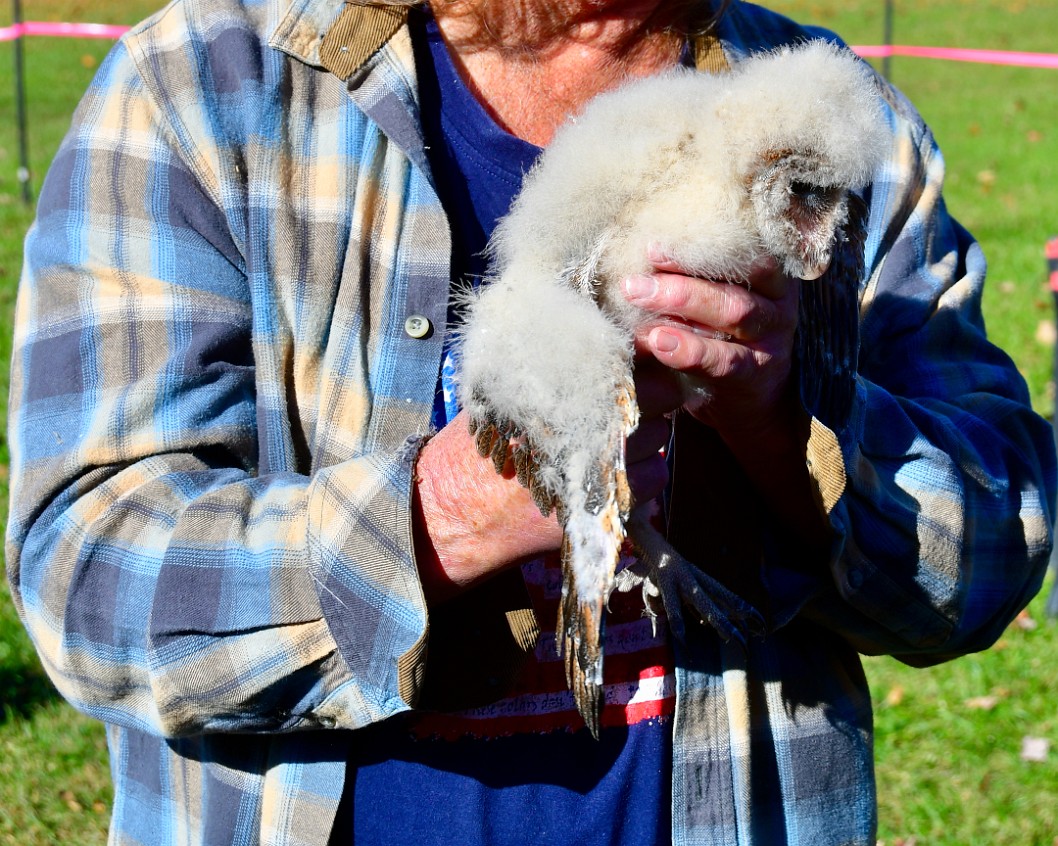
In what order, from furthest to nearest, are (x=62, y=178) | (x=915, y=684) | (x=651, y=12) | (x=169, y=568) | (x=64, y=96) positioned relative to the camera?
1. (x=64, y=96)
2. (x=915, y=684)
3. (x=651, y=12)
4. (x=62, y=178)
5. (x=169, y=568)

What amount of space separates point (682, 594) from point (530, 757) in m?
0.33

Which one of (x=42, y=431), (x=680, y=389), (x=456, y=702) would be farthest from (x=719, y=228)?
(x=42, y=431)

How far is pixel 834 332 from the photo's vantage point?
1456mm

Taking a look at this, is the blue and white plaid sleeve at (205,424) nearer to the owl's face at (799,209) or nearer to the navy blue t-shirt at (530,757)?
the navy blue t-shirt at (530,757)

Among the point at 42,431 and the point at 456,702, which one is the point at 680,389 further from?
the point at 42,431

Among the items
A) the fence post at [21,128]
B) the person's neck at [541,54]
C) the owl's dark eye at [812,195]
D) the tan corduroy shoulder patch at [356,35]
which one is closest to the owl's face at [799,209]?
the owl's dark eye at [812,195]

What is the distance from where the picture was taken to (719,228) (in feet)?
3.73

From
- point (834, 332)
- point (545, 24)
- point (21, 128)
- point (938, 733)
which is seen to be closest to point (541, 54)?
point (545, 24)

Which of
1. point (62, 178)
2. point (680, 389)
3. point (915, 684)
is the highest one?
point (62, 178)

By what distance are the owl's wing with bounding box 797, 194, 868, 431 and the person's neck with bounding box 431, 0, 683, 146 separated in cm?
55

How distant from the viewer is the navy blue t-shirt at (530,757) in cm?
166

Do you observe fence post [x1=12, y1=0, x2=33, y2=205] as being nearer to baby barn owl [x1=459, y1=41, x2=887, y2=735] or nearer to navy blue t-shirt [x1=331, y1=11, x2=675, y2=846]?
navy blue t-shirt [x1=331, y1=11, x2=675, y2=846]

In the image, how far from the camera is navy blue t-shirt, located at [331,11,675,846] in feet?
5.45

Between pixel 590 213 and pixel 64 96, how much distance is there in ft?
44.7
